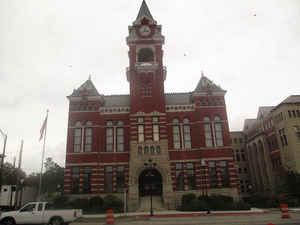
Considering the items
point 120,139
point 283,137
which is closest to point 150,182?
point 120,139

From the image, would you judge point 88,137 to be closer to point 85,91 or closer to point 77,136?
point 77,136

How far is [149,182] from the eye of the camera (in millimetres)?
34781

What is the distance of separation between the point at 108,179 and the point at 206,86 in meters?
21.7

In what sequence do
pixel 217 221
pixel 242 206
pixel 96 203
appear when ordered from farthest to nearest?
pixel 96 203
pixel 242 206
pixel 217 221

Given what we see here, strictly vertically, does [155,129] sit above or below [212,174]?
above

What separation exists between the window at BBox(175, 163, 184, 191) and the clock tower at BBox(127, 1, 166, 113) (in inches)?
349

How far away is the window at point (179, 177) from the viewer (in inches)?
1353

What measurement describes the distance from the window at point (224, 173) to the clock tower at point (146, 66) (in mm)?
12302

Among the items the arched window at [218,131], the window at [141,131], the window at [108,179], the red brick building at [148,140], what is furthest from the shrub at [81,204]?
the arched window at [218,131]

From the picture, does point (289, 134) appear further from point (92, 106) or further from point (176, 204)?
point (92, 106)

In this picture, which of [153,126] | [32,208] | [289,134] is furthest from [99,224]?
[289,134]

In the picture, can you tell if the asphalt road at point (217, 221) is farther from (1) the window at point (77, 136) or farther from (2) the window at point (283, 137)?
(2) the window at point (283, 137)

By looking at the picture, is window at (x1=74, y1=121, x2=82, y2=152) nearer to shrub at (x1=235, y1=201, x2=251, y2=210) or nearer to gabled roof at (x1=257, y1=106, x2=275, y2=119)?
shrub at (x1=235, y1=201, x2=251, y2=210)

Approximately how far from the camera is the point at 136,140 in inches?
1388
